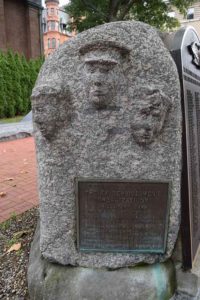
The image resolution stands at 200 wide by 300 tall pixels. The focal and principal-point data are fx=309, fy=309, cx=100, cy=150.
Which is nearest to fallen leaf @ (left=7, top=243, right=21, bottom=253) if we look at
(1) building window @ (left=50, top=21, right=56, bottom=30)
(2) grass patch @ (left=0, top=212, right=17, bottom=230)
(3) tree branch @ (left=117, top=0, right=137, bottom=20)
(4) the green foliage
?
(2) grass patch @ (left=0, top=212, right=17, bottom=230)

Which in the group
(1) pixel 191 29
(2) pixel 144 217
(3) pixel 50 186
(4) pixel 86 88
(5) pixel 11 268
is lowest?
(5) pixel 11 268

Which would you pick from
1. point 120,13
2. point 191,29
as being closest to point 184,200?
point 191,29

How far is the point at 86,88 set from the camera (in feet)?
6.14

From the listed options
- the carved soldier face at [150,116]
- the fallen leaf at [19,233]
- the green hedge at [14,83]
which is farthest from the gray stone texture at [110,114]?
the green hedge at [14,83]

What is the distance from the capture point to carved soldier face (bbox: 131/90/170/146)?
1.81 m

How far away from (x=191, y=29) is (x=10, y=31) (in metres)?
21.3

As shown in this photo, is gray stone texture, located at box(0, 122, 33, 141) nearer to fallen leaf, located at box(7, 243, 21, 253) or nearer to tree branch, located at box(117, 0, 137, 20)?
fallen leaf, located at box(7, 243, 21, 253)

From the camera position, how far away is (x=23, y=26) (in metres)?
22.1

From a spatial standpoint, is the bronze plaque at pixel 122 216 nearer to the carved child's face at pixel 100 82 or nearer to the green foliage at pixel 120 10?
the carved child's face at pixel 100 82

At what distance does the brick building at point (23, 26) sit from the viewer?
2095 centimetres

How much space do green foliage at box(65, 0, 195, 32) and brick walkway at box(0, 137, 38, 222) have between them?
12.9 m

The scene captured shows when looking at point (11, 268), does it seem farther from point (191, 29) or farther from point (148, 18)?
point (148, 18)

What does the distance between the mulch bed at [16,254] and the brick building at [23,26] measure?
62.8 ft

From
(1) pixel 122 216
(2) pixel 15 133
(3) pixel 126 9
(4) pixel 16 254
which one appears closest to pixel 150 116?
(1) pixel 122 216
